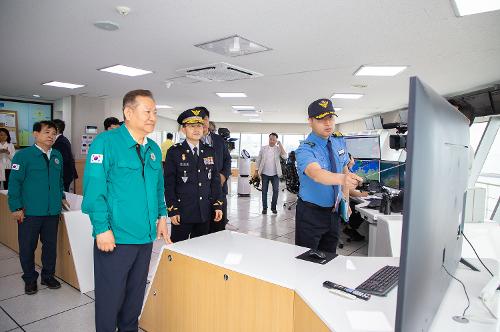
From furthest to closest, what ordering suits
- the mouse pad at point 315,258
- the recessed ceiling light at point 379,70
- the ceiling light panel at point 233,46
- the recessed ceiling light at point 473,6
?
the recessed ceiling light at point 379,70, the ceiling light panel at point 233,46, the recessed ceiling light at point 473,6, the mouse pad at point 315,258

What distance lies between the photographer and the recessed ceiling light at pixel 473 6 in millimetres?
2758

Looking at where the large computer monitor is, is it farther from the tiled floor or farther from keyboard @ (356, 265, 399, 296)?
the tiled floor

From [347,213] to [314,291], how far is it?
38.3 inches

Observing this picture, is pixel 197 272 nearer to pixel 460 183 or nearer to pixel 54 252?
pixel 460 183

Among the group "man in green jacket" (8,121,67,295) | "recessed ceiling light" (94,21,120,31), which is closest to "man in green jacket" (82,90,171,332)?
"man in green jacket" (8,121,67,295)

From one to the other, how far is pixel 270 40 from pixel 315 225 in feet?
8.43

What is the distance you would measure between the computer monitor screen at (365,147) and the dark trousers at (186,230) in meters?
2.82

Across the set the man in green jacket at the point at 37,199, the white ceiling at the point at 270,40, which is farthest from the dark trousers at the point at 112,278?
the white ceiling at the point at 270,40

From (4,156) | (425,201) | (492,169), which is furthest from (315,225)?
(4,156)

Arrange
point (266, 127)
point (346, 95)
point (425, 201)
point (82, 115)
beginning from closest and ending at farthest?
point (425, 201) → point (346, 95) → point (82, 115) → point (266, 127)

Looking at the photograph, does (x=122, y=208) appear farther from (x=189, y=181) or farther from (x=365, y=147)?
(x=365, y=147)

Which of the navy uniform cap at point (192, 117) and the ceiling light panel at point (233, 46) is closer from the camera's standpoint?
the navy uniform cap at point (192, 117)

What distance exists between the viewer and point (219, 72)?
5.37m

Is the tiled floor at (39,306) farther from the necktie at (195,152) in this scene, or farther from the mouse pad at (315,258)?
the mouse pad at (315,258)
